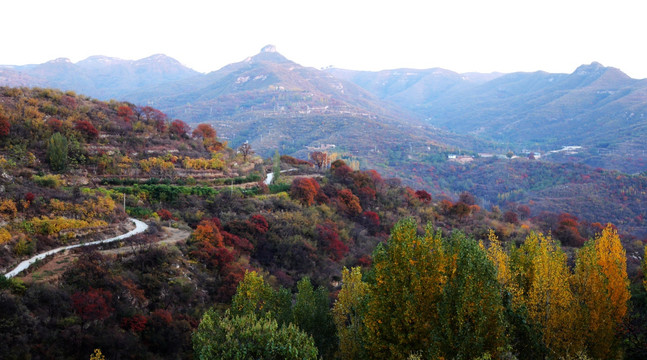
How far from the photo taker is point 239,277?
60.7 feet

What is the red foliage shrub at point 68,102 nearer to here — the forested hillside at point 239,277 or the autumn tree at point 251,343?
the forested hillside at point 239,277

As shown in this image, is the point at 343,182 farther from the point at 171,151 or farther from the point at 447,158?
the point at 447,158

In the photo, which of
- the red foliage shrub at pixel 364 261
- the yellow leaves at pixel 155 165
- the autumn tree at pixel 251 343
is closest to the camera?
the autumn tree at pixel 251 343

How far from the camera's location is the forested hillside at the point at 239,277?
410 inches

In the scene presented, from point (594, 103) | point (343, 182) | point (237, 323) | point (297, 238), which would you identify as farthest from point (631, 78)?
point (237, 323)

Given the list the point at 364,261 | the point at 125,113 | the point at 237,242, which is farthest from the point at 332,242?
the point at 125,113

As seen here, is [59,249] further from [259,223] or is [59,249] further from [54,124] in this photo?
[54,124]

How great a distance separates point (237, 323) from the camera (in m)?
10.5

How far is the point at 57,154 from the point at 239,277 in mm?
16201

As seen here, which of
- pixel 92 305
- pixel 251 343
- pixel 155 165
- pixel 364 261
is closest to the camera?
pixel 251 343

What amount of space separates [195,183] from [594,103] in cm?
18303

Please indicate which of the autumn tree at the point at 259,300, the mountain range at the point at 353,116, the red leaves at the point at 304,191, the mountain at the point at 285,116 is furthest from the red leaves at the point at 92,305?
the mountain range at the point at 353,116

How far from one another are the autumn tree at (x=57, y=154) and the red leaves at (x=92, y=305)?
53.3 ft

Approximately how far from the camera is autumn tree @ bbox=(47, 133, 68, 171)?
25.5m
